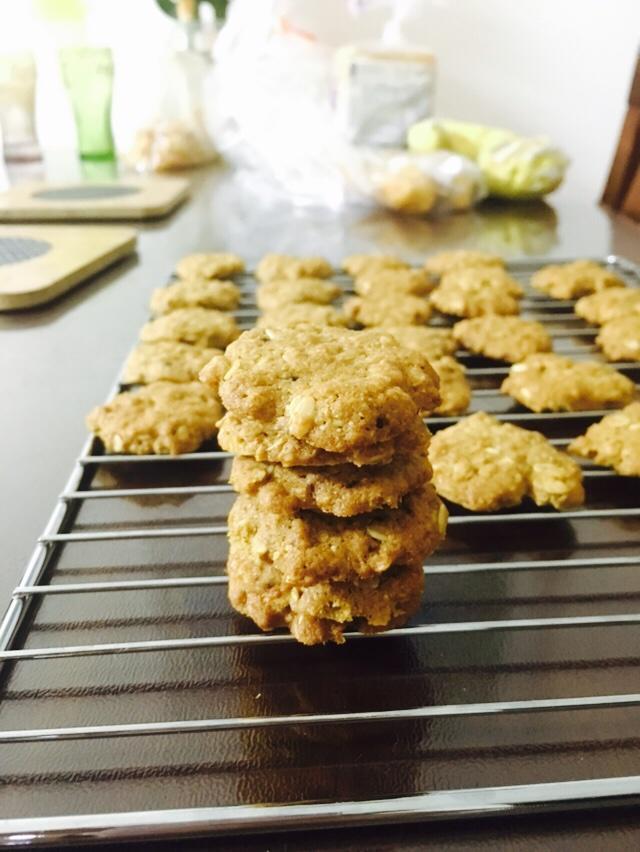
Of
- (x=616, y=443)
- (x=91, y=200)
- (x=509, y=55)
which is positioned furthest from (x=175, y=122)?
(x=616, y=443)

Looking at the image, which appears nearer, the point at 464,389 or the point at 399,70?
the point at 464,389

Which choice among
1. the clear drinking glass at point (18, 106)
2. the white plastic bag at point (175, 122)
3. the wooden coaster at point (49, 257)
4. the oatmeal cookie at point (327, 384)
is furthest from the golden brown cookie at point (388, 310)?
the clear drinking glass at point (18, 106)

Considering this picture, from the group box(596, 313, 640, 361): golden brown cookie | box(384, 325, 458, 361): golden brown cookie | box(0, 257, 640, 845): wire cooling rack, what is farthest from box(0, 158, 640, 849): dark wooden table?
box(596, 313, 640, 361): golden brown cookie

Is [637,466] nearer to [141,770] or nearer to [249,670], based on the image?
[249,670]

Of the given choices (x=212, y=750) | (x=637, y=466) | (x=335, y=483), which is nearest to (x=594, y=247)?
(x=637, y=466)

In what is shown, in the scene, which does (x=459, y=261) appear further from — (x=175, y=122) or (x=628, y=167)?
(x=175, y=122)

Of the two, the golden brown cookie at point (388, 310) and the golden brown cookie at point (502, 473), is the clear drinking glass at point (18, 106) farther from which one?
the golden brown cookie at point (502, 473)
